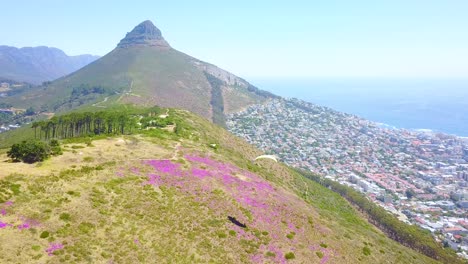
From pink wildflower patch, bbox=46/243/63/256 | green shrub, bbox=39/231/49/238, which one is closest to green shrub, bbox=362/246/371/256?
pink wildflower patch, bbox=46/243/63/256

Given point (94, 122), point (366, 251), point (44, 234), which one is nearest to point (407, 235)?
point (366, 251)

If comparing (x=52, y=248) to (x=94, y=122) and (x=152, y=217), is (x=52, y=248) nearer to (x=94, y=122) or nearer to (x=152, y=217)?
(x=152, y=217)

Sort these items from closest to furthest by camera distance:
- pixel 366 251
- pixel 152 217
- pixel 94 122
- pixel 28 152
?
pixel 152 217, pixel 28 152, pixel 366 251, pixel 94 122

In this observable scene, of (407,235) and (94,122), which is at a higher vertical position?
(94,122)

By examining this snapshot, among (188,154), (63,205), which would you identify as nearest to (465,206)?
(188,154)

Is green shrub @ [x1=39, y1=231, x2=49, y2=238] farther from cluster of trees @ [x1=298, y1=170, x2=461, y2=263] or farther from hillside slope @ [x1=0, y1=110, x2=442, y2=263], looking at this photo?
cluster of trees @ [x1=298, y1=170, x2=461, y2=263]

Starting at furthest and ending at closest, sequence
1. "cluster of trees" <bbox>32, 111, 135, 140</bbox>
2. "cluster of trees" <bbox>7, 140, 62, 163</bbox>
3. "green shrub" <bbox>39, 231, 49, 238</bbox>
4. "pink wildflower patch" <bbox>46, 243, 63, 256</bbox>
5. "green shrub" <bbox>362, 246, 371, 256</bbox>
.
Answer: "cluster of trees" <bbox>32, 111, 135, 140</bbox>, "green shrub" <bbox>362, 246, 371, 256</bbox>, "cluster of trees" <bbox>7, 140, 62, 163</bbox>, "green shrub" <bbox>39, 231, 49, 238</bbox>, "pink wildflower patch" <bbox>46, 243, 63, 256</bbox>

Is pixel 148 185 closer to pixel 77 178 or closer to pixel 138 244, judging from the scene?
pixel 77 178

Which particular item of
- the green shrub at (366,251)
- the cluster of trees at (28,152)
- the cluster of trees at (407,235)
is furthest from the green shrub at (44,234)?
the cluster of trees at (407,235)
